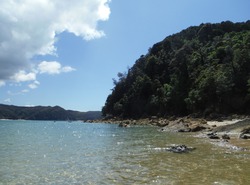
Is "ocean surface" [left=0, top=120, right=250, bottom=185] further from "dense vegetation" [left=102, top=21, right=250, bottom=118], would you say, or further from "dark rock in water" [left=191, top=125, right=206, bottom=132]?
"dense vegetation" [left=102, top=21, right=250, bottom=118]

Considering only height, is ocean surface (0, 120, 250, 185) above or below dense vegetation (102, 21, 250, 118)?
below

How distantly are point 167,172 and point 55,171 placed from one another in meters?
6.05

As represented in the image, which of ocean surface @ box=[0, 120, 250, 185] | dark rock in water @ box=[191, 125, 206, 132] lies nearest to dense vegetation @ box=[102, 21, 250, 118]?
dark rock in water @ box=[191, 125, 206, 132]

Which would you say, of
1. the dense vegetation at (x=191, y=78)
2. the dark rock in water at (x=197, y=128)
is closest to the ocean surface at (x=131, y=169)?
the dark rock in water at (x=197, y=128)

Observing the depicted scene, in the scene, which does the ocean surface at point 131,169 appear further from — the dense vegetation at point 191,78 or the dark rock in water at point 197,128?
the dense vegetation at point 191,78

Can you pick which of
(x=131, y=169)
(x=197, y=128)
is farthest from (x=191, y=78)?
(x=131, y=169)

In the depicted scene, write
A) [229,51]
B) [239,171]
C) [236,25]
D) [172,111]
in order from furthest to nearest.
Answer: [236,25], [172,111], [229,51], [239,171]

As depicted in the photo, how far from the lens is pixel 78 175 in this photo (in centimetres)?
1636

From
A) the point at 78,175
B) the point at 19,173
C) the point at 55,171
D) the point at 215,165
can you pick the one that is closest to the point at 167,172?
the point at 215,165

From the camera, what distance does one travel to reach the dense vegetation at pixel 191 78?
81.0 m

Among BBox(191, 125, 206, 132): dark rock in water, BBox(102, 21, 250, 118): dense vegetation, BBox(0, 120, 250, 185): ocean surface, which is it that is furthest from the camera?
BBox(102, 21, 250, 118): dense vegetation

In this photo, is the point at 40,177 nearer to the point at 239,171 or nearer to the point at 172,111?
the point at 239,171

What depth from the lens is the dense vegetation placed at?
266 feet

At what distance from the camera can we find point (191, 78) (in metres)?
104
